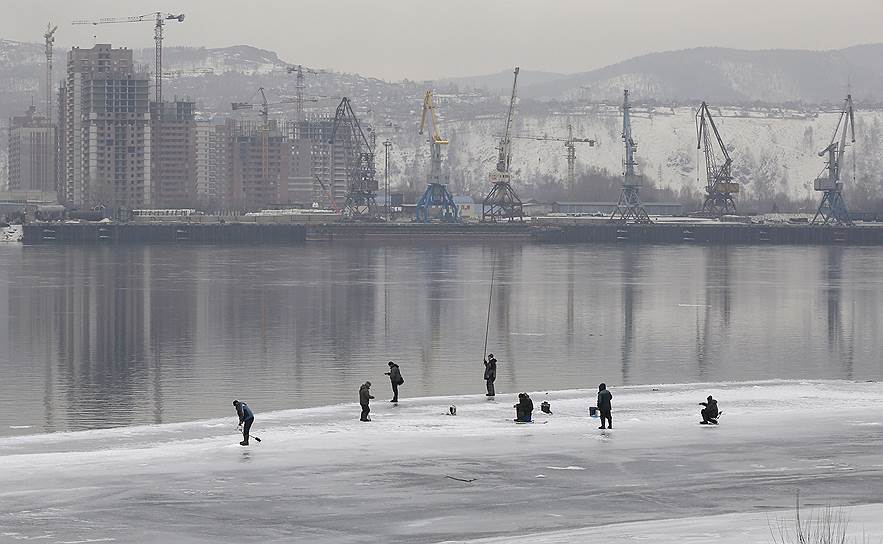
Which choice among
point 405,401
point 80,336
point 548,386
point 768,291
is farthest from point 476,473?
point 768,291

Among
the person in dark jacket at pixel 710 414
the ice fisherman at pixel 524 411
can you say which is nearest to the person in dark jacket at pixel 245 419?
the ice fisherman at pixel 524 411

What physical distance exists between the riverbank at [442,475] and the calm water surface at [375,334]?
34.1 feet

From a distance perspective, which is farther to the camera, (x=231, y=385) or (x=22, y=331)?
(x=22, y=331)

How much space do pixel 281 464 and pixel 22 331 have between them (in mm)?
54957

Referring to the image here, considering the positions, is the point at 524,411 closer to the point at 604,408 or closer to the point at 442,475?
the point at 604,408

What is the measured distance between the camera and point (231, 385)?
202 ft

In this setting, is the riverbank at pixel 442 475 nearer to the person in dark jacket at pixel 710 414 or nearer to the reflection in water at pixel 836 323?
the person in dark jacket at pixel 710 414

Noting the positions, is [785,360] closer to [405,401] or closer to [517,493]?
[405,401]

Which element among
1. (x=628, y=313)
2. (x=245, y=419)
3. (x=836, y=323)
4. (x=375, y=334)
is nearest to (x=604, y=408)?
(x=245, y=419)

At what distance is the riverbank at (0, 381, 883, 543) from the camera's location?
3044cm

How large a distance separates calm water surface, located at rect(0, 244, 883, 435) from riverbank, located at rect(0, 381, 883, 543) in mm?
10380

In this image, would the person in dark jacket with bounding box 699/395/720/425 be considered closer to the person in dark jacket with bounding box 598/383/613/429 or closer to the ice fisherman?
the person in dark jacket with bounding box 598/383/613/429

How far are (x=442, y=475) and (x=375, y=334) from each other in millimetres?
51156

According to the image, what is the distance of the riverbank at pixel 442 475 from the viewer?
30.4 metres
